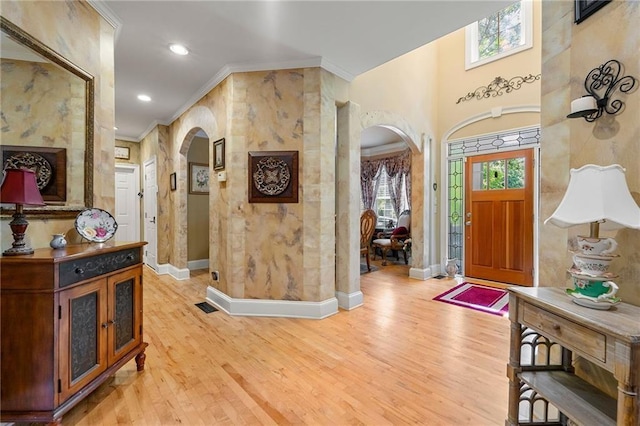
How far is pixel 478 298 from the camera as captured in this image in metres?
3.62

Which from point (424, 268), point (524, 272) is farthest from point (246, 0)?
point (524, 272)

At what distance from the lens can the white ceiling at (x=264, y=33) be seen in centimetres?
211

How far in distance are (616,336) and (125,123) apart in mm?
6213

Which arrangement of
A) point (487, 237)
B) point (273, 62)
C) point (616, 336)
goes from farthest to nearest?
1. point (487, 237)
2. point (273, 62)
3. point (616, 336)

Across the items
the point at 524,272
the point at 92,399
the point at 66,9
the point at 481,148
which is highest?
the point at 66,9

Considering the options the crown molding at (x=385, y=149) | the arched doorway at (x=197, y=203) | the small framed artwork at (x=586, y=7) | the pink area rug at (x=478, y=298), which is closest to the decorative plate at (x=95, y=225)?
the small framed artwork at (x=586, y=7)

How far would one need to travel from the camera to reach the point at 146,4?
6.83ft

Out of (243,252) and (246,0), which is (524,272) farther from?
(246,0)

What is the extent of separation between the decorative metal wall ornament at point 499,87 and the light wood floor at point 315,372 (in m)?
3.26

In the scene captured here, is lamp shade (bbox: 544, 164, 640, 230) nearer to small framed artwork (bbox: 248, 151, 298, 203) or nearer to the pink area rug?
small framed artwork (bbox: 248, 151, 298, 203)

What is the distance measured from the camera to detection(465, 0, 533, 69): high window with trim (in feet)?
13.4

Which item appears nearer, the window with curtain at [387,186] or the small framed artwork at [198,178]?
the small framed artwork at [198,178]

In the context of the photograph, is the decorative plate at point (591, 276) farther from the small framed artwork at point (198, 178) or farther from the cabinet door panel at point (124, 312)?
the small framed artwork at point (198, 178)

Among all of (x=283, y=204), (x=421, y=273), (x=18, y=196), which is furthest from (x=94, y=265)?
(x=421, y=273)
